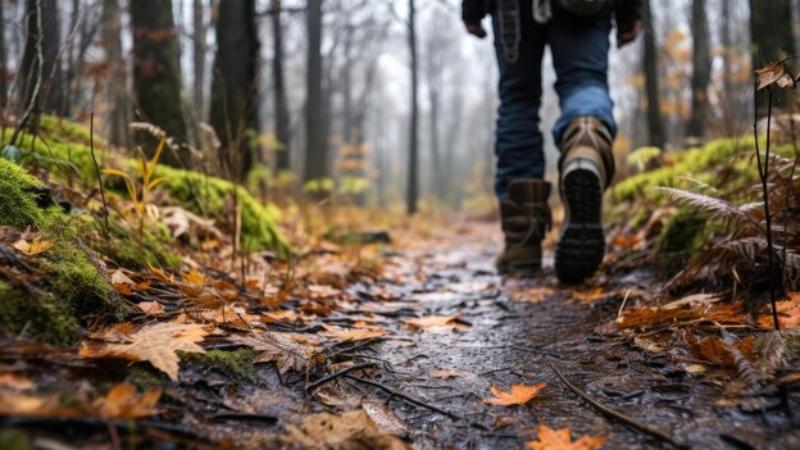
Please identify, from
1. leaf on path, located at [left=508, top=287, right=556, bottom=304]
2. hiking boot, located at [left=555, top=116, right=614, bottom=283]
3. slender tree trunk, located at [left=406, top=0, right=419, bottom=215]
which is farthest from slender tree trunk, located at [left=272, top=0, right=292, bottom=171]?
hiking boot, located at [left=555, top=116, right=614, bottom=283]

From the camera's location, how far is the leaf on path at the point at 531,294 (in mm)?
2162

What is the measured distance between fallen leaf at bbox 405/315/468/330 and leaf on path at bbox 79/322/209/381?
0.85m

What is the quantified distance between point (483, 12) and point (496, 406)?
227 cm

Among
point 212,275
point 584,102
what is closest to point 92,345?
point 212,275

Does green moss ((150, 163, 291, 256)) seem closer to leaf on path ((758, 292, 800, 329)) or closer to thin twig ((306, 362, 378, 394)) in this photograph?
thin twig ((306, 362, 378, 394))

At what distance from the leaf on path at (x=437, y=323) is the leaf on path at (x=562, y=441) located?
2.79ft

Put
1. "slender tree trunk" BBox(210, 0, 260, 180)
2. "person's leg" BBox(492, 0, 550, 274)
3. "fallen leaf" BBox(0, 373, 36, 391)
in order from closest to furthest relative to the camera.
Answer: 1. "fallen leaf" BBox(0, 373, 36, 391)
2. "person's leg" BBox(492, 0, 550, 274)
3. "slender tree trunk" BBox(210, 0, 260, 180)

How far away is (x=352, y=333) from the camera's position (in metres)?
1.52

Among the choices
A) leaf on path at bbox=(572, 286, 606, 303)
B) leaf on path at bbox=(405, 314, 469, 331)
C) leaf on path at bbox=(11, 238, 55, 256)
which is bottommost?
leaf on path at bbox=(405, 314, 469, 331)

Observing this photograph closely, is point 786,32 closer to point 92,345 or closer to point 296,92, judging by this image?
point 92,345

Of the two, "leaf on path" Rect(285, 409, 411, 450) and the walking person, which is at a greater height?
the walking person

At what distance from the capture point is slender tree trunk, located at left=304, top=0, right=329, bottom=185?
9445 mm

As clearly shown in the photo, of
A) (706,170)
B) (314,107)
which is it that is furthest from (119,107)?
(314,107)

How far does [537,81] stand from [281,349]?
2062mm
